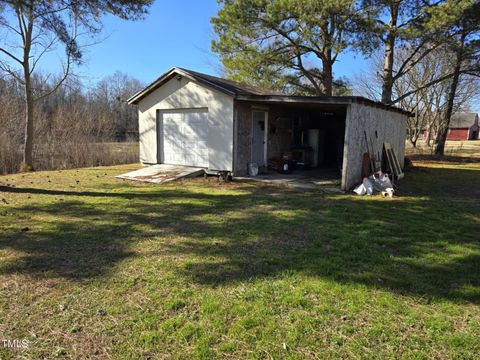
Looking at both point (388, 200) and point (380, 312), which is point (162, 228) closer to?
point (380, 312)

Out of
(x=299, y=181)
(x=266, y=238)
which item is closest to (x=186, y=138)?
(x=299, y=181)

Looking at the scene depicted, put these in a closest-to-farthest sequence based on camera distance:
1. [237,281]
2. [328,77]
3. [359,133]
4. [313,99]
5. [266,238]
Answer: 1. [237,281]
2. [266,238]
3. [313,99]
4. [359,133]
5. [328,77]

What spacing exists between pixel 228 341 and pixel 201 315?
40 centimetres

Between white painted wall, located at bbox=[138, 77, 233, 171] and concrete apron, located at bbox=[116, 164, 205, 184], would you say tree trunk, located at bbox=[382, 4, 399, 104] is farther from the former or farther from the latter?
concrete apron, located at bbox=[116, 164, 205, 184]

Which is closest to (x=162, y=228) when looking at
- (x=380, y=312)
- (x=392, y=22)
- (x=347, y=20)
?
(x=380, y=312)

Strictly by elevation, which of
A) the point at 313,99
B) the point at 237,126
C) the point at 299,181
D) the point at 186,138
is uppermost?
the point at 313,99

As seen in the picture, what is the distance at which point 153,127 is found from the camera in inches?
467

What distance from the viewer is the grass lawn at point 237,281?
242 cm

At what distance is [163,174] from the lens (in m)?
10.0

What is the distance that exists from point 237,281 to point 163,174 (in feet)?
23.6

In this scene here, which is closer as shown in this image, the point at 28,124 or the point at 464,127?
the point at 28,124

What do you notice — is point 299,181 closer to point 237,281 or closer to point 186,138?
point 186,138

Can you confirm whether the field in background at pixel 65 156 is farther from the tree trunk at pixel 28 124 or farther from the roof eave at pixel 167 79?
the roof eave at pixel 167 79

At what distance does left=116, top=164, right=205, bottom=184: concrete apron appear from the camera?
951 centimetres
